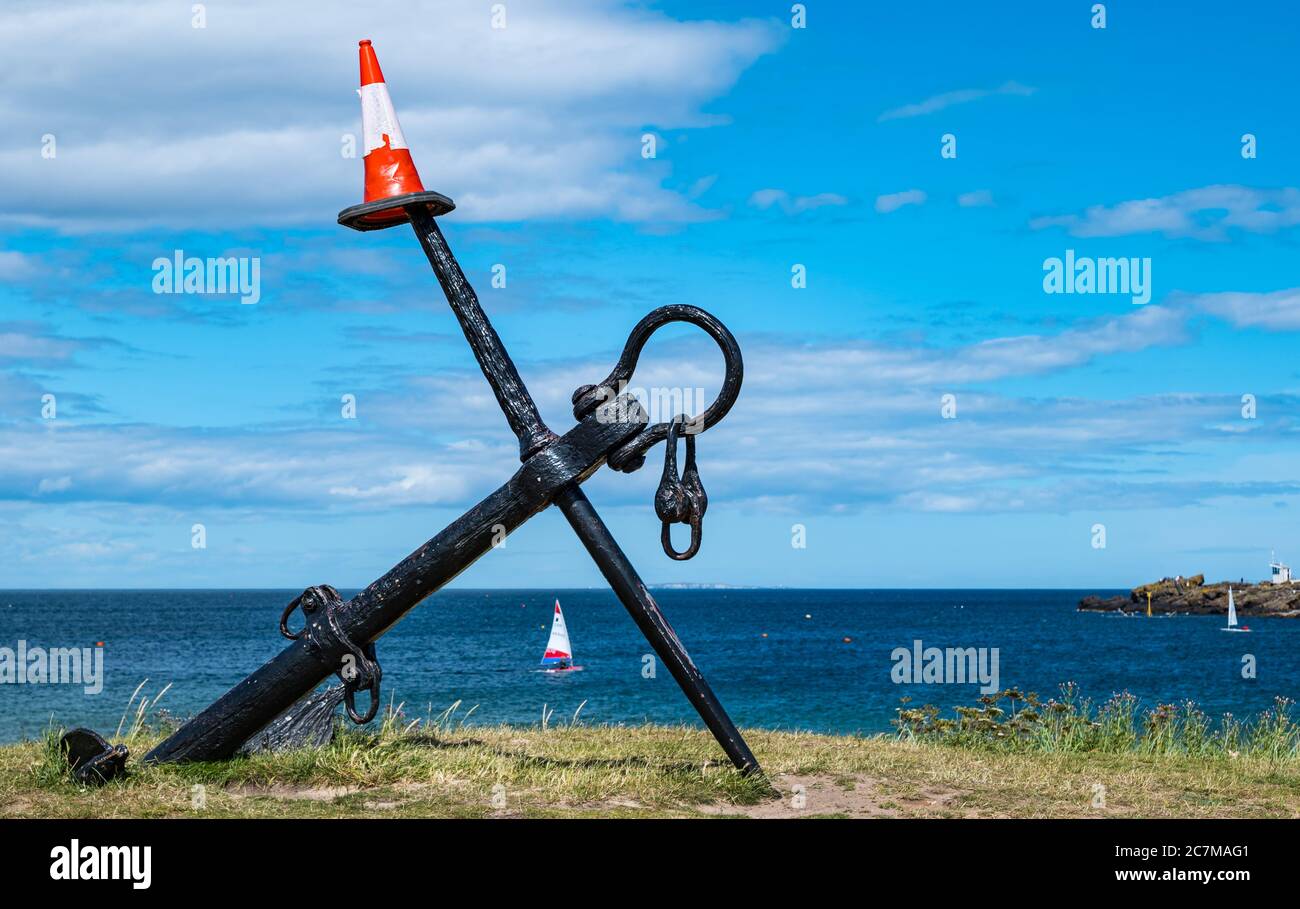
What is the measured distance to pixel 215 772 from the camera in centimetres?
795

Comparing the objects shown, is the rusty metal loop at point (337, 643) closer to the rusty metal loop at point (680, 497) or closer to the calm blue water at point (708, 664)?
the rusty metal loop at point (680, 497)

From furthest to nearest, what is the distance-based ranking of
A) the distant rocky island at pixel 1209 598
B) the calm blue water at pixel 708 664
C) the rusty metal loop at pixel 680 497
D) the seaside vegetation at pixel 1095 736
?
the distant rocky island at pixel 1209 598 < the calm blue water at pixel 708 664 < the seaside vegetation at pixel 1095 736 < the rusty metal loop at pixel 680 497

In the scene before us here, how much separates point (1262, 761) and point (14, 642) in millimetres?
67826

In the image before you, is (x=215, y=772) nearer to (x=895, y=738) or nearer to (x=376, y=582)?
(x=376, y=582)

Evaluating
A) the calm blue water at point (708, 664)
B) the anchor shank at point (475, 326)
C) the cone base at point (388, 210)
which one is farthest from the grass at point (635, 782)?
the calm blue water at point (708, 664)

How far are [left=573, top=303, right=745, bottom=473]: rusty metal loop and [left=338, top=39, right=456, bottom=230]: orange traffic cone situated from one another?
1.41m

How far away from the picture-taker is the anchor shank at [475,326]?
7.66 metres

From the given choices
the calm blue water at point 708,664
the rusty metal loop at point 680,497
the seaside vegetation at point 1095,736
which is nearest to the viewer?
the rusty metal loop at point 680,497

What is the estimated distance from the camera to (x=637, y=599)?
7.33 m

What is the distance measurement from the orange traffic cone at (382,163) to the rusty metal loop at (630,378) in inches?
55.4

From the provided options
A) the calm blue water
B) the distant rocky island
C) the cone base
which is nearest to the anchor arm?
the cone base

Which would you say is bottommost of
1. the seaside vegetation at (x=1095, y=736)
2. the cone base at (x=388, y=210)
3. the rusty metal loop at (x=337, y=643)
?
the seaside vegetation at (x=1095, y=736)

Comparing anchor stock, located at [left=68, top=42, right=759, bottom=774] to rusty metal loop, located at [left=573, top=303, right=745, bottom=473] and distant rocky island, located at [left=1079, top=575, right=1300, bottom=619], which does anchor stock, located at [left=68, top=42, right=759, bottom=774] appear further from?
distant rocky island, located at [left=1079, top=575, right=1300, bottom=619]
